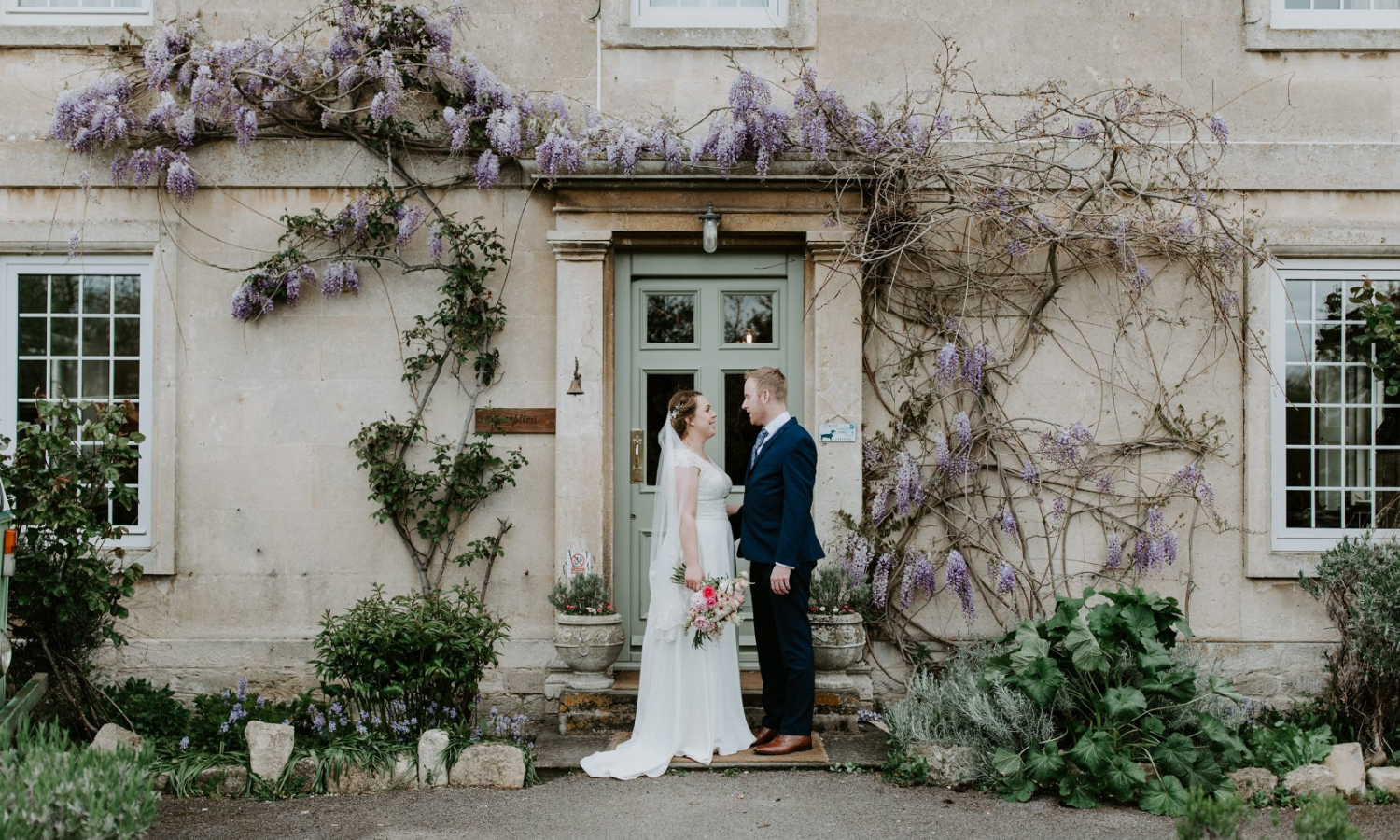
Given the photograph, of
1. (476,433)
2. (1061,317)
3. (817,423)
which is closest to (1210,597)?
(1061,317)

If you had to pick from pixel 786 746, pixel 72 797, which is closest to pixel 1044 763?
pixel 786 746

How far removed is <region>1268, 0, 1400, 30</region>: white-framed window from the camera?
737 cm

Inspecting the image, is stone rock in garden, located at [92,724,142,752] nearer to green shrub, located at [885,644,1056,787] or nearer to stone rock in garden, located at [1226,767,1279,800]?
green shrub, located at [885,644,1056,787]

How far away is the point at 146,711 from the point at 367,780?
5.01 feet

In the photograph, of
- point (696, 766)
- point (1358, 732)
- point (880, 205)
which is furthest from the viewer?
point (880, 205)

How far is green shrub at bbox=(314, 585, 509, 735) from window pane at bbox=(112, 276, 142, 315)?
9.15 ft

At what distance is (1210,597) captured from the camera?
284 inches

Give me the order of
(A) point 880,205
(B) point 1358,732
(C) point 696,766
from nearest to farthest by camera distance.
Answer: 1. (C) point 696,766
2. (B) point 1358,732
3. (A) point 880,205

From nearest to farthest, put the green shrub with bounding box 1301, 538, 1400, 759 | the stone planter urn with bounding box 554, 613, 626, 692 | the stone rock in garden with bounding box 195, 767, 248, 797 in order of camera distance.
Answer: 1. the stone rock in garden with bounding box 195, 767, 248, 797
2. the green shrub with bounding box 1301, 538, 1400, 759
3. the stone planter urn with bounding box 554, 613, 626, 692

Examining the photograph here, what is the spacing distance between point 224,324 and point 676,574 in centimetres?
336

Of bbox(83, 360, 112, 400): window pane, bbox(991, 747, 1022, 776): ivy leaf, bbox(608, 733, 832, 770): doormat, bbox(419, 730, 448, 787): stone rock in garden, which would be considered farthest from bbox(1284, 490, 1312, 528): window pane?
bbox(83, 360, 112, 400): window pane

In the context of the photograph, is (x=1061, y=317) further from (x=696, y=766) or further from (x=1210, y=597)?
(x=696, y=766)

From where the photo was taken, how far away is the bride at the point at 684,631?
5.98 meters

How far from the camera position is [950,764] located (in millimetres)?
5652
